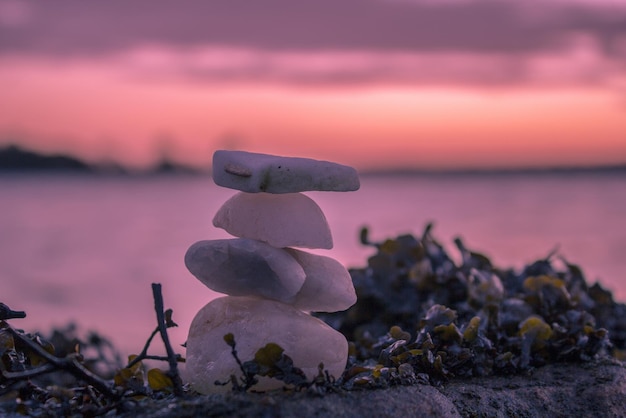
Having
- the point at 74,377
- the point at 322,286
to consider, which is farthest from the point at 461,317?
the point at 74,377

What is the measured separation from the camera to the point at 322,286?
2545 millimetres

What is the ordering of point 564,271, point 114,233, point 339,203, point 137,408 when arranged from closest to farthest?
point 137,408, point 564,271, point 114,233, point 339,203

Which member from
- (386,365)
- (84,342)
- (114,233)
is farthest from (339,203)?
(386,365)

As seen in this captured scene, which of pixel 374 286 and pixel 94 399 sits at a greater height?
pixel 374 286

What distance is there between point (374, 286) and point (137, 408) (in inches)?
77.2

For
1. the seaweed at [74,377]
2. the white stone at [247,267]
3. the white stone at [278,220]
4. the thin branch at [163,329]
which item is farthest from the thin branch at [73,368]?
the white stone at [278,220]

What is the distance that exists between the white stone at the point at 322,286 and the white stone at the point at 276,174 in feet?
0.97

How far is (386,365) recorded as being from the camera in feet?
8.90

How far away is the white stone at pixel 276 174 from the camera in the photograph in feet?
7.77

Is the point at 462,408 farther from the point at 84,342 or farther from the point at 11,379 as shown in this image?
the point at 84,342

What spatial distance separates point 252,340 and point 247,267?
0.23 metres

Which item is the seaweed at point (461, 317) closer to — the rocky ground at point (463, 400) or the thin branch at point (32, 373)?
the rocky ground at point (463, 400)

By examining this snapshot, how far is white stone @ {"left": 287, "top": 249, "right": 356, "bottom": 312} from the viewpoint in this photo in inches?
100

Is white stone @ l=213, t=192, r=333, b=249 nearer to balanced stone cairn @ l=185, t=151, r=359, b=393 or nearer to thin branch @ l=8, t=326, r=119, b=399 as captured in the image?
balanced stone cairn @ l=185, t=151, r=359, b=393
